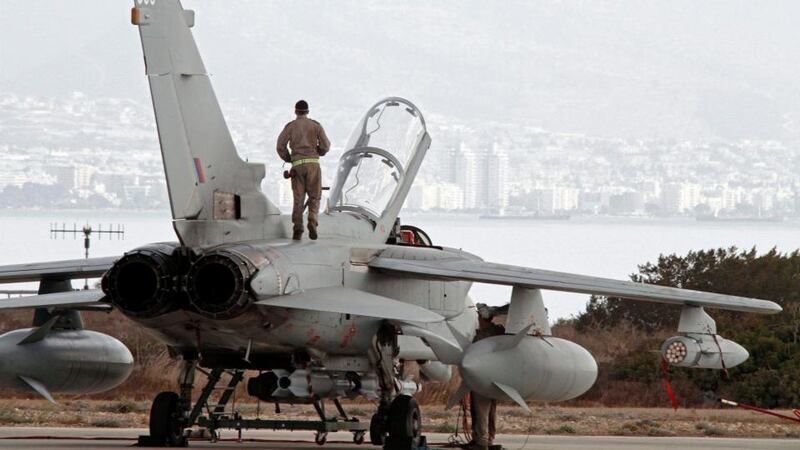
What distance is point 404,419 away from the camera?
1711cm

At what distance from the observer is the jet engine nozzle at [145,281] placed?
605 inches

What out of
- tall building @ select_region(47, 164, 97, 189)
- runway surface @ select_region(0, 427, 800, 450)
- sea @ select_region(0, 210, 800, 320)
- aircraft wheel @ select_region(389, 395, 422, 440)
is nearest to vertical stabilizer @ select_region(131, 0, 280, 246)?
aircraft wheel @ select_region(389, 395, 422, 440)

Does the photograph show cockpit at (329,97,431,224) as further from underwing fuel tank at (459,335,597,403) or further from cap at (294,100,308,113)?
underwing fuel tank at (459,335,597,403)

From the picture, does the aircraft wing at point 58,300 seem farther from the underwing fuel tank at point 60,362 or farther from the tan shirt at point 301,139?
the tan shirt at point 301,139

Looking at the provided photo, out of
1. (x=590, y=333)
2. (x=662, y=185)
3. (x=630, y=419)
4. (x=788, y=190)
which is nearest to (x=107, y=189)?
(x=662, y=185)

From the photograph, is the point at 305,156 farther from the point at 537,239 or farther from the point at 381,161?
the point at 537,239

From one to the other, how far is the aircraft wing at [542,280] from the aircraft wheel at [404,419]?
4.44 feet

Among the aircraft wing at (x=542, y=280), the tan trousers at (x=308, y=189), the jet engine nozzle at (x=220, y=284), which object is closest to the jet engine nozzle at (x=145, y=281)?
the jet engine nozzle at (x=220, y=284)

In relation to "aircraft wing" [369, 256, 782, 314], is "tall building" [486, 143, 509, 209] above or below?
above

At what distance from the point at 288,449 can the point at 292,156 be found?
3447 mm

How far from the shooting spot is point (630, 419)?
980 inches

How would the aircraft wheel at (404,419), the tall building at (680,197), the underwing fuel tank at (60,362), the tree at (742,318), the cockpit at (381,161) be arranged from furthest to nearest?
the tall building at (680,197) < the tree at (742,318) < the cockpit at (381,161) < the underwing fuel tank at (60,362) < the aircraft wheel at (404,419)

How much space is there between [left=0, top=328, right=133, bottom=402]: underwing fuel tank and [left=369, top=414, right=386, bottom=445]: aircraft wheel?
3.12 m

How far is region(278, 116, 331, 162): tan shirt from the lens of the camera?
17.2m
